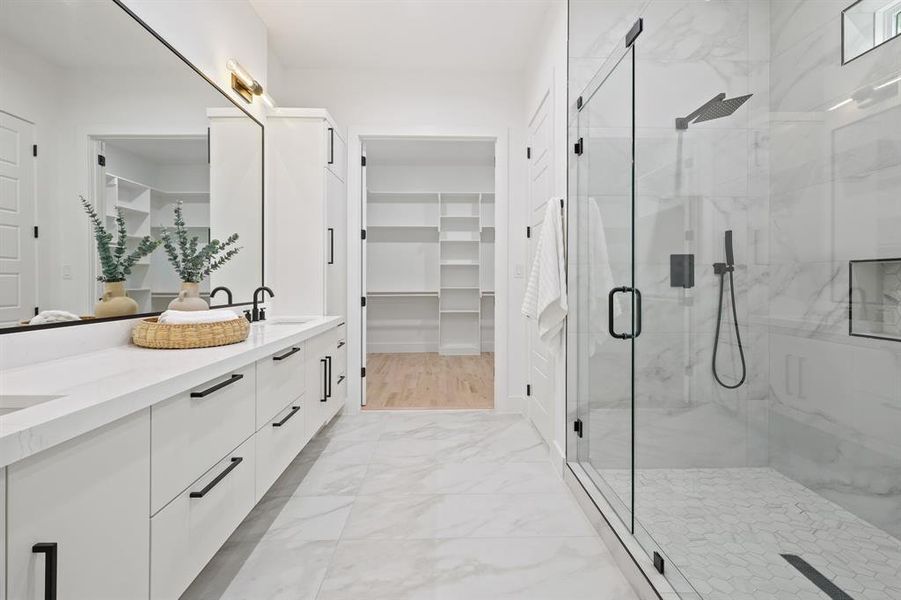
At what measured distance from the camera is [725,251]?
1.29m

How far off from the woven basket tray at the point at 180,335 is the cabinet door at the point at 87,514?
643 mm

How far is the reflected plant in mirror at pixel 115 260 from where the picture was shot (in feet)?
5.05

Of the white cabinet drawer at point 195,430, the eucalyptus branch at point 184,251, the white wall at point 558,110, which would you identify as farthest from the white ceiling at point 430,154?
the white cabinet drawer at point 195,430

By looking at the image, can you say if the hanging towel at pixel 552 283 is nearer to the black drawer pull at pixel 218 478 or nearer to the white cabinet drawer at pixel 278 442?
the white cabinet drawer at pixel 278 442

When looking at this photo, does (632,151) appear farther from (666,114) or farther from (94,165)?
(94,165)

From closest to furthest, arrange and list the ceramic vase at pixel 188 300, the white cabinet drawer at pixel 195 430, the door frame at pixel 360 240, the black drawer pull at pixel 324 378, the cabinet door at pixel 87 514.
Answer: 1. the cabinet door at pixel 87 514
2. the white cabinet drawer at pixel 195 430
3. the ceramic vase at pixel 188 300
4. the black drawer pull at pixel 324 378
5. the door frame at pixel 360 240

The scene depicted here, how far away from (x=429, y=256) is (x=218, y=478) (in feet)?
17.6

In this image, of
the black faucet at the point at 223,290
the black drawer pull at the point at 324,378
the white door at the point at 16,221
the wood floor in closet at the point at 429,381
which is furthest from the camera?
the wood floor in closet at the point at 429,381

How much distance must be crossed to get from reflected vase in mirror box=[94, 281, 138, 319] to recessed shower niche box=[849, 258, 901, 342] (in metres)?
2.27

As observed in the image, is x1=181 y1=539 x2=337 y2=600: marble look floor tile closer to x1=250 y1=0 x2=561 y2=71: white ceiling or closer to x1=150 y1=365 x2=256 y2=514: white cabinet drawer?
x1=150 y1=365 x2=256 y2=514: white cabinet drawer

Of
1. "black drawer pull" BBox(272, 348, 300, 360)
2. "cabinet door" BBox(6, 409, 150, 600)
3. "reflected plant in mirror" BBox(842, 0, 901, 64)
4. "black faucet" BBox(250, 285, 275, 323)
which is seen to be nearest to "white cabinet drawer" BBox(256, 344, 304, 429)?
"black drawer pull" BBox(272, 348, 300, 360)

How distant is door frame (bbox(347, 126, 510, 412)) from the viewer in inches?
144

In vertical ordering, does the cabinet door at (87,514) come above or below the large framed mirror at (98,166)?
below

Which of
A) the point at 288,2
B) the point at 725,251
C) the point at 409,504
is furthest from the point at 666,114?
the point at 288,2
